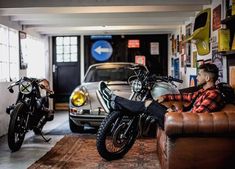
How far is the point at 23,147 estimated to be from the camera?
4.77 meters

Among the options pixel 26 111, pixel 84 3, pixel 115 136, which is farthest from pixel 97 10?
pixel 115 136

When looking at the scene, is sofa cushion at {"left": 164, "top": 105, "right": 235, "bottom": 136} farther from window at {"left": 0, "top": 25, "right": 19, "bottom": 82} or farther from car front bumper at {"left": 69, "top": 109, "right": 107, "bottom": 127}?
window at {"left": 0, "top": 25, "right": 19, "bottom": 82}

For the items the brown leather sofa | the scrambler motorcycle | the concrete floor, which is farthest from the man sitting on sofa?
the concrete floor

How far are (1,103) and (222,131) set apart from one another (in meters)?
4.08

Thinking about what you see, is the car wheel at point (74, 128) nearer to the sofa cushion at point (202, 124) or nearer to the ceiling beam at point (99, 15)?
the ceiling beam at point (99, 15)

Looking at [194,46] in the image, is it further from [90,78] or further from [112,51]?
[112,51]

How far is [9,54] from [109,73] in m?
1.86

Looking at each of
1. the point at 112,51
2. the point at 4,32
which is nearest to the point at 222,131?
the point at 4,32

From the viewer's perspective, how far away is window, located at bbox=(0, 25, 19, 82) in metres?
6.15

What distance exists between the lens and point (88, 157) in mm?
4160

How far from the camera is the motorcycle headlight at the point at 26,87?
4.90m

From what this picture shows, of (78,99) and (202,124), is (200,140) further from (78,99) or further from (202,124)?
(78,99)

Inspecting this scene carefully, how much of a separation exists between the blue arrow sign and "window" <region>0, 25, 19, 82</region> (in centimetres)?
321

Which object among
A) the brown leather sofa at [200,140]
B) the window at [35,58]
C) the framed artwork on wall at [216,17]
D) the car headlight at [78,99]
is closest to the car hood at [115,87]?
the car headlight at [78,99]
